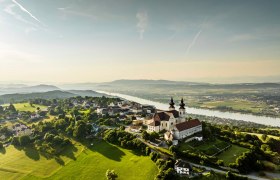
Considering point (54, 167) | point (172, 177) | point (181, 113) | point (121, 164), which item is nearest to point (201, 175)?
point (172, 177)

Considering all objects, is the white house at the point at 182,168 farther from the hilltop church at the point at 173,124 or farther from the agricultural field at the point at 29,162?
the agricultural field at the point at 29,162

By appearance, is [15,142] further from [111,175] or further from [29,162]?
[111,175]

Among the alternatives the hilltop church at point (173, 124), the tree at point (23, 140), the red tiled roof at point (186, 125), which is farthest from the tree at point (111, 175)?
the tree at point (23, 140)

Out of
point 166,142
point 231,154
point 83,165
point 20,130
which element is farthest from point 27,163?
point 231,154

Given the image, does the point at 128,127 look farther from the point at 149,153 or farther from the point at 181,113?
the point at 149,153

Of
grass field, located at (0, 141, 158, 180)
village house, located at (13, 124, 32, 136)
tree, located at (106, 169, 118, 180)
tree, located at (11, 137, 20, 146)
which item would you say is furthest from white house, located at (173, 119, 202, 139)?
village house, located at (13, 124, 32, 136)

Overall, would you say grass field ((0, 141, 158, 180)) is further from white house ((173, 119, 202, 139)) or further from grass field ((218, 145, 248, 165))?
grass field ((218, 145, 248, 165))
